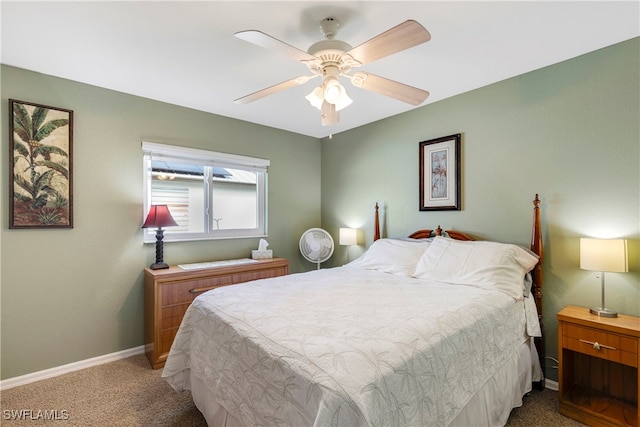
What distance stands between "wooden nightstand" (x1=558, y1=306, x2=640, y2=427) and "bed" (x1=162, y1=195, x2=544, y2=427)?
0.19 metres

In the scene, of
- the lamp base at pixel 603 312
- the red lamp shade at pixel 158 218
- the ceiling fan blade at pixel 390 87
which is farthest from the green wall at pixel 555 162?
the red lamp shade at pixel 158 218

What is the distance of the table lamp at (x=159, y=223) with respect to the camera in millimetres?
2725

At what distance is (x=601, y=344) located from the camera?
1764 mm

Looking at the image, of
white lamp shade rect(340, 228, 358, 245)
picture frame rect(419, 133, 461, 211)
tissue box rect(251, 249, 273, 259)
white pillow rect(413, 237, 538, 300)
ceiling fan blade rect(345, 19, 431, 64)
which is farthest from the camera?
white lamp shade rect(340, 228, 358, 245)

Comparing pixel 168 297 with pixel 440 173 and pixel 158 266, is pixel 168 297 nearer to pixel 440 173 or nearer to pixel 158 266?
pixel 158 266

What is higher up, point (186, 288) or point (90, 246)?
point (90, 246)

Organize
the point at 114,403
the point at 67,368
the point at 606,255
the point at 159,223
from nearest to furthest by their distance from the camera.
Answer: the point at 606,255
the point at 114,403
the point at 67,368
the point at 159,223

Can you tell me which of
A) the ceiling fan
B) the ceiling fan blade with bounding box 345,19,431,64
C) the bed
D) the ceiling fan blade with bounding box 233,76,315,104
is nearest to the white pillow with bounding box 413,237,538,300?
the bed

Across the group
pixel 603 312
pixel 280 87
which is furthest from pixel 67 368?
pixel 603 312

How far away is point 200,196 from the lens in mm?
3309

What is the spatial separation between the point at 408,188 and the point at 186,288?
2.42 metres

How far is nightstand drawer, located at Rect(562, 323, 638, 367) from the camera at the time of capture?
1667mm

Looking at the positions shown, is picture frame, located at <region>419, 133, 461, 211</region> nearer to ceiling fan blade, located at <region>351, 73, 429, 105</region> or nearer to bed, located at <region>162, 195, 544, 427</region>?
bed, located at <region>162, 195, 544, 427</region>

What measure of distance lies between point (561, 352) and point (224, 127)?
11.6 feet
